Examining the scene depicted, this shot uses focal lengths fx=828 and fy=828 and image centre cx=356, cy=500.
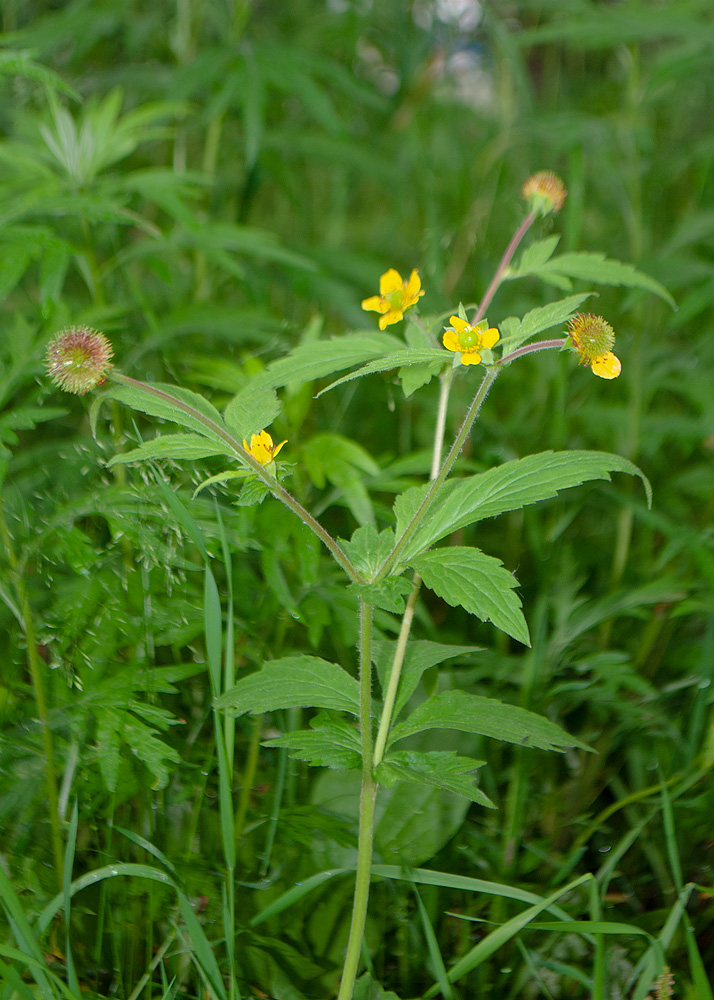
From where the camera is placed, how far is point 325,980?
40.5 inches

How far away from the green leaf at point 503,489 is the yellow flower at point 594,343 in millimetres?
84

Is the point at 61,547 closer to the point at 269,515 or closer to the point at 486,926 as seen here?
the point at 269,515

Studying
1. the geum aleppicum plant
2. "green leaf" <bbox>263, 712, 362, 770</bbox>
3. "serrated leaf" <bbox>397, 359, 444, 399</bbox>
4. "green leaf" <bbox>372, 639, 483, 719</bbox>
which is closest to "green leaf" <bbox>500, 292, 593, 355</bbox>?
the geum aleppicum plant

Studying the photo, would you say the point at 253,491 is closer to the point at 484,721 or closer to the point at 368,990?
the point at 484,721

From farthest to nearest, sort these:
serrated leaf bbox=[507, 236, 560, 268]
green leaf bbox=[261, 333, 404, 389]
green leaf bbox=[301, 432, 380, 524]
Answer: green leaf bbox=[301, 432, 380, 524]
serrated leaf bbox=[507, 236, 560, 268]
green leaf bbox=[261, 333, 404, 389]

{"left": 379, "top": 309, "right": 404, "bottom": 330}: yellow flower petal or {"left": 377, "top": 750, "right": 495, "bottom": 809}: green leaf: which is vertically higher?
{"left": 379, "top": 309, "right": 404, "bottom": 330}: yellow flower petal

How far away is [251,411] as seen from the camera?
87 cm

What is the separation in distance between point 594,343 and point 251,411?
13.9 inches

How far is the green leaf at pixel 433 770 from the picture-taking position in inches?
32.4

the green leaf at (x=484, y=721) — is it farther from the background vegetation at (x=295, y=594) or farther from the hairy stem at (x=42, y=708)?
the hairy stem at (x=42, y=708)

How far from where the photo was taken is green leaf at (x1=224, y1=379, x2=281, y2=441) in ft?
2.81

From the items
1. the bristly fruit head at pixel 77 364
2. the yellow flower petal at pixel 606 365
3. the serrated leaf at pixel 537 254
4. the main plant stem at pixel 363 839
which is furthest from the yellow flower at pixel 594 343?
the bristly fruit head at pixel 77 364

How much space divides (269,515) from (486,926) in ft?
2.06

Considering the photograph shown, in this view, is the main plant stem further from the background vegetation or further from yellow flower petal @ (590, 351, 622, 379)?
yellow flower petal @ (590, 351, 622, 379)
